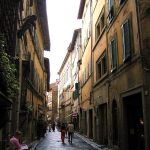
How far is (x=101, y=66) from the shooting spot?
27312mm

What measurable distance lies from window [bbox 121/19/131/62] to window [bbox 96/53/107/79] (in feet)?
24.0

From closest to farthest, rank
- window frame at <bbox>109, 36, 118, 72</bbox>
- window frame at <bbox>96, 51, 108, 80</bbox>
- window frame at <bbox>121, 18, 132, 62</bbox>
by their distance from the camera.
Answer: window frame at <bbox>121, 18, 132, 62</bbox>, window frame at <bbox>109, 36, 118, 72</bbox>, window frame at <bbox>96, 51, 108, 80</bbox>

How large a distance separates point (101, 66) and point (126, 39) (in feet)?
31.3

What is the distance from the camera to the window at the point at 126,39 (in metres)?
17.4

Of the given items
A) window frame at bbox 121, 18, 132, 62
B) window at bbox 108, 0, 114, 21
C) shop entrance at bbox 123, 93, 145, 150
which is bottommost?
shop entrance at bbox 123, 93, 145, 150

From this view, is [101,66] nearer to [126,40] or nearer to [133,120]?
[133,120]

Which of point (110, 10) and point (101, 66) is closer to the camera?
point (110, 10)

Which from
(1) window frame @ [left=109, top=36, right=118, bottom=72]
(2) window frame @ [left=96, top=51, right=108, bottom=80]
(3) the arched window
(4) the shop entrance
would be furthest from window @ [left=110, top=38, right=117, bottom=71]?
(2) window frame @ [left=96, top=51, right=108, bottom=80]

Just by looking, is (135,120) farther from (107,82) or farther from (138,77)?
(107,82)

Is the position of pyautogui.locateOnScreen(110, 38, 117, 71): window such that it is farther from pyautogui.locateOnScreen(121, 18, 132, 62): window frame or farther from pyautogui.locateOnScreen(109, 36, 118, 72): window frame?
pyautogui.locateOnScreen(121, 18, 132, 62): window frame

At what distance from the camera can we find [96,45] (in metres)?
29.7

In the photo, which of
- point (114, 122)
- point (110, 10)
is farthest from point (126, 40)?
point (114, 122)

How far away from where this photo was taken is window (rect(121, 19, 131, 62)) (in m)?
17.4

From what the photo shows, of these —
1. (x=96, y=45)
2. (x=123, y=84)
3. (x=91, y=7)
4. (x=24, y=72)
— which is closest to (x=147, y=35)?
(x=123, y=84)
